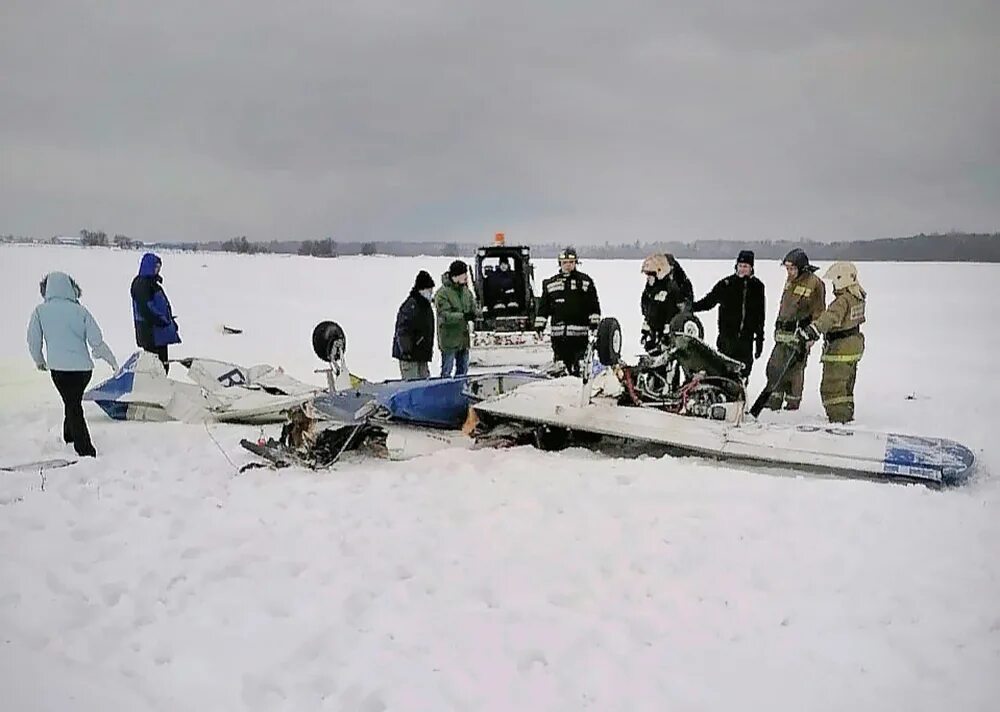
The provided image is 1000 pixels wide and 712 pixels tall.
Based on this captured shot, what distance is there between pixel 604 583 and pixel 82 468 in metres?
3.47

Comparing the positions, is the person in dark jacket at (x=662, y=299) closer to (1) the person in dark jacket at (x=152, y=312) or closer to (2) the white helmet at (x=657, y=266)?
(2) the white helmet at (x=657, y=266)

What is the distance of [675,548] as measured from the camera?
3.16 meters

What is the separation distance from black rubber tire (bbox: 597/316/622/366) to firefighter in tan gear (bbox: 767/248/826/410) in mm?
1816

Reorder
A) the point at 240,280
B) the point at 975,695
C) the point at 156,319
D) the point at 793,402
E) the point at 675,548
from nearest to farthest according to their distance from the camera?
the point at 975,695
the point at 675,548
the point at 793,402
the point at 156,319
the point at 240,280

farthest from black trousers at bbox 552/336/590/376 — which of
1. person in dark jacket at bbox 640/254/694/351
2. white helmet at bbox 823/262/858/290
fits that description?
white helmet at bbox 823/262/858/290

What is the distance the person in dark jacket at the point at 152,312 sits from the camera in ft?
21.6

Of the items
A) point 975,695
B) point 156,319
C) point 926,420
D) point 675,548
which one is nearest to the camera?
point 975,695

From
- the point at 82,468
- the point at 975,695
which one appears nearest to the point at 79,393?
the point at 82,468

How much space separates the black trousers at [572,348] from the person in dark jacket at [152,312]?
12.0ft

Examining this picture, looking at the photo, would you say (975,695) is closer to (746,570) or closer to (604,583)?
(746,570)

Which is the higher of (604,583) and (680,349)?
(680,349)

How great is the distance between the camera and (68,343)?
502 centimetres

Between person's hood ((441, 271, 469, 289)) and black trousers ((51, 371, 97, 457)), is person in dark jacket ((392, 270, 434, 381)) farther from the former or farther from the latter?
black trousers ((51, 371, 97, 457))

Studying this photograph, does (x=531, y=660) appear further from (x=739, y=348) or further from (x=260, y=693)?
(x=739, y=348)
